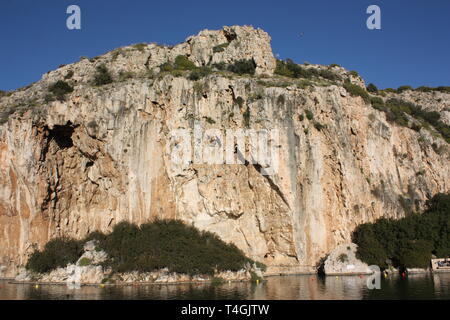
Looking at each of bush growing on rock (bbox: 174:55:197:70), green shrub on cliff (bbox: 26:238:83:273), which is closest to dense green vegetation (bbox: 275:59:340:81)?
bush growing on rock (bbox: 174:55:197:70)

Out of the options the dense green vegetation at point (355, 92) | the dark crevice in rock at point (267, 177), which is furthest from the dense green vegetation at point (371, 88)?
the dark crevice in rock at point (267, 177)

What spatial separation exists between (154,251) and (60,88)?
21970 mm

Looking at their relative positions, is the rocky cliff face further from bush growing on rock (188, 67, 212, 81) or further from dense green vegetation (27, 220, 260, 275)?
dense green vegetation (27, 220, 260, 275)

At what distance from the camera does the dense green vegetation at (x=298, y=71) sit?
53719mm

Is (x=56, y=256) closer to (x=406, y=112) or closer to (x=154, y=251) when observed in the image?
(x=154, y=251)

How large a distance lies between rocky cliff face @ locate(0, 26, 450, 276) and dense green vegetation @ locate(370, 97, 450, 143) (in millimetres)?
8548

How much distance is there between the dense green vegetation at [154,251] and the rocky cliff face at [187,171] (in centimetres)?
186

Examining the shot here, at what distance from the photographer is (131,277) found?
3431 cm

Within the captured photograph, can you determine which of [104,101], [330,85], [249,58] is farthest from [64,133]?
[330,85]

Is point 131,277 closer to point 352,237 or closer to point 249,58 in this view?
point 352,237

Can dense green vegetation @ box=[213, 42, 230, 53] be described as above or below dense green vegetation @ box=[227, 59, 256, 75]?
above

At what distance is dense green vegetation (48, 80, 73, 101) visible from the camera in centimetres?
4418

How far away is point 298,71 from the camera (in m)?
55.7
